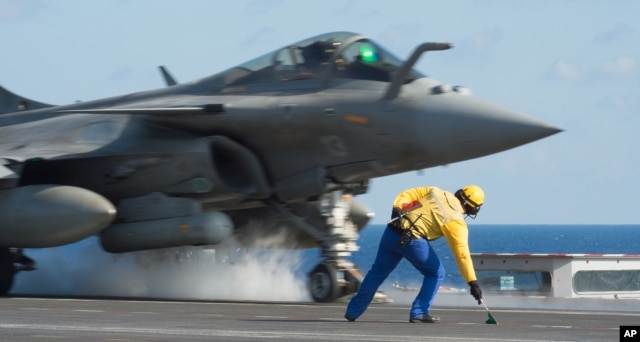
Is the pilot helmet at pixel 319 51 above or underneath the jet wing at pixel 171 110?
above

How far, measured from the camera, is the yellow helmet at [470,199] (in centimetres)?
1197

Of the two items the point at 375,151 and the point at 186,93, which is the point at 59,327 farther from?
the point at 186,93

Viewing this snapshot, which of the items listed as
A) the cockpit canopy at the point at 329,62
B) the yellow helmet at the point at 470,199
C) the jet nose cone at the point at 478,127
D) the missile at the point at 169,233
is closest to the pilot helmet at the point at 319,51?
the cockpit canopy at the point at 329,62

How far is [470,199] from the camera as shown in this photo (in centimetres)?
1198

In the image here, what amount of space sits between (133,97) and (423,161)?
556 centimetres

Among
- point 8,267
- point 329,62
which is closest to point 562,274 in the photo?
point 329,62

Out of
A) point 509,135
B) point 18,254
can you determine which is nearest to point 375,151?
point 509,135

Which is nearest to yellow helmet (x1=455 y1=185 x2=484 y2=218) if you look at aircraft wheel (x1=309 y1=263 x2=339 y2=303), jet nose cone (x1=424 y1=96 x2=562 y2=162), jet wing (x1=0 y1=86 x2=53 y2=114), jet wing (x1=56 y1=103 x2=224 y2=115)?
jet nose cone (x1=424 y1=96 x2=562 y2=162)

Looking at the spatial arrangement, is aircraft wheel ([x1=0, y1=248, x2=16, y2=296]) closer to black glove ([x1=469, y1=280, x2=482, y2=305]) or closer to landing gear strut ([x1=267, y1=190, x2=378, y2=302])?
landing gear strut ([x1=267, y1=190, x2=378, y2=302])

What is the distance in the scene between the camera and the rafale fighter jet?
1633 cm

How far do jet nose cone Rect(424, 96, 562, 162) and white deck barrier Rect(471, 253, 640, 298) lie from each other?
5.14 m

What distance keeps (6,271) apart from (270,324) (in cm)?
848

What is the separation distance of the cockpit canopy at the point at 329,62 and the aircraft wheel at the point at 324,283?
106 inches

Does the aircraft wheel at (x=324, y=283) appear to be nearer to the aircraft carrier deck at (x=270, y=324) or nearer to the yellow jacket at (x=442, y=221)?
the aircraft carrier deck at (x=270, y=324)
